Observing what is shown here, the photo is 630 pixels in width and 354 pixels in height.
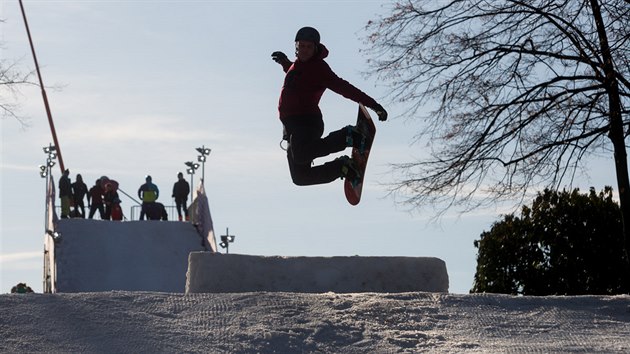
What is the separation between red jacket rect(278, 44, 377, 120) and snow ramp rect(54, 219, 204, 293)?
1787 centimetres

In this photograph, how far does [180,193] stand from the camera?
121ft

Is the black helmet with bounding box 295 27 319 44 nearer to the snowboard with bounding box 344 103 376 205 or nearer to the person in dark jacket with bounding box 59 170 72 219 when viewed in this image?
the snowboard with bounding box 344 103 376 205

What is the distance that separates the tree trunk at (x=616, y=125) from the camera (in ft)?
50.2

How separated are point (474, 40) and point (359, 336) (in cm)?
548

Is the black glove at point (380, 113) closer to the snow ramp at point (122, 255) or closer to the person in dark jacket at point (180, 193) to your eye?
the snow ramp at point (122, 255)

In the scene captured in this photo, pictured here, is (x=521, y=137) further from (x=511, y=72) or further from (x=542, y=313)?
(x=542, y=313)

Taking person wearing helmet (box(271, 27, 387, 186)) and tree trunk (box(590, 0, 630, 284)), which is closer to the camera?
person wearing helmet (box(271, 27, 387, 186))

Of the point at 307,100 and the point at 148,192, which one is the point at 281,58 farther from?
the point at 148,192

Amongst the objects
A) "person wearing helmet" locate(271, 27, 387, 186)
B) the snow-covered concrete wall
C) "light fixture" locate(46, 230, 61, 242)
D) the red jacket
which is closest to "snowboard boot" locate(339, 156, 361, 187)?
"person wearing helmet" locate(271, 27, 387, 186)

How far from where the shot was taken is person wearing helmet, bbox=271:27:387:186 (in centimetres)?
1367

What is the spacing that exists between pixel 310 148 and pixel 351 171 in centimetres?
61

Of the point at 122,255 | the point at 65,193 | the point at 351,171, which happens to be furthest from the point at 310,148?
the point at 65,193

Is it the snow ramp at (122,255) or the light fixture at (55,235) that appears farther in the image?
the light fixture at (55,235)

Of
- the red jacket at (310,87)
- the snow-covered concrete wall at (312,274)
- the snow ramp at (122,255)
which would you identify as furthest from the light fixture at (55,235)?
the red jacket at (310,87)
